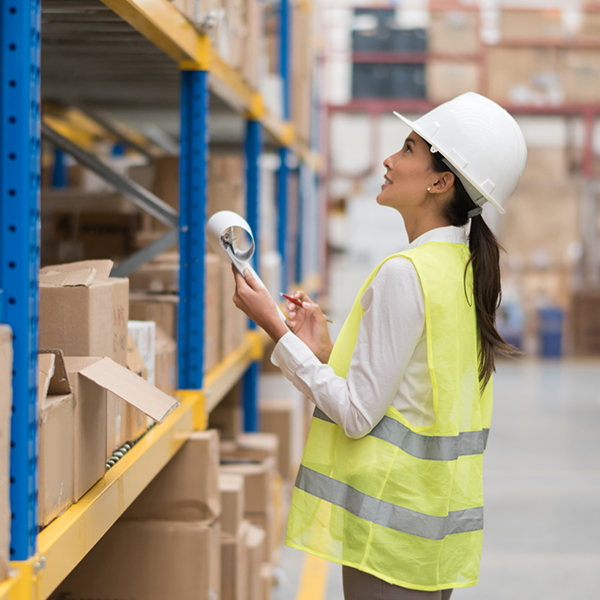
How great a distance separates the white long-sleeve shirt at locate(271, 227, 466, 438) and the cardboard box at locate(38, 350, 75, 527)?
46cm

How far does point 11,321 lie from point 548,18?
10882mm

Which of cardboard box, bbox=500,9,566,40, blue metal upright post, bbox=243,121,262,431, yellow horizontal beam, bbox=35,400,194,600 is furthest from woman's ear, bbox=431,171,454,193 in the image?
cardboard box, bbox=500,9,566,40

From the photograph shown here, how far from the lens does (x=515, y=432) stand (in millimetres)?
6434

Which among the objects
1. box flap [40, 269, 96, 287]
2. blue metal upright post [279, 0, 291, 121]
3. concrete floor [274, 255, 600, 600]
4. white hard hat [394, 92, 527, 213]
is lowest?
concrete floor [274, 255, 600, 600]

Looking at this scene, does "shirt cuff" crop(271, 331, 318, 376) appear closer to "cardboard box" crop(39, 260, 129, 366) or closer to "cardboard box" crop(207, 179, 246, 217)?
"cardboard box" crop(39, 260, 129, 366)

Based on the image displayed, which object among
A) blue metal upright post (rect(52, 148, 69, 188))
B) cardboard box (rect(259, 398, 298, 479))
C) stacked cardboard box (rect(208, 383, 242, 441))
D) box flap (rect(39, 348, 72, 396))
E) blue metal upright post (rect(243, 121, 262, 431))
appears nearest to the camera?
box flap (rect(39, 348, 72, 396))

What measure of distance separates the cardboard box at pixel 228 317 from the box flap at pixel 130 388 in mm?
1361

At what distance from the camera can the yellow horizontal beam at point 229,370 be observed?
255cm

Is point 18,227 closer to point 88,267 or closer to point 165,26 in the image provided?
point 88,267

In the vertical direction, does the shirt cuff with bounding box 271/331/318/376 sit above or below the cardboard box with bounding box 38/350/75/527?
above

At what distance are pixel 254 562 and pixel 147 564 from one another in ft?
2.88

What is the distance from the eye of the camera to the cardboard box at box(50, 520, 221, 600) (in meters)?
2.09

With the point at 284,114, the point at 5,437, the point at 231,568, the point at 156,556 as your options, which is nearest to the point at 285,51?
the point at 284,114

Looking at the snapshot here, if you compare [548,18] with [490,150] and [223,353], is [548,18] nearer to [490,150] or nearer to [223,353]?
[223,353]
